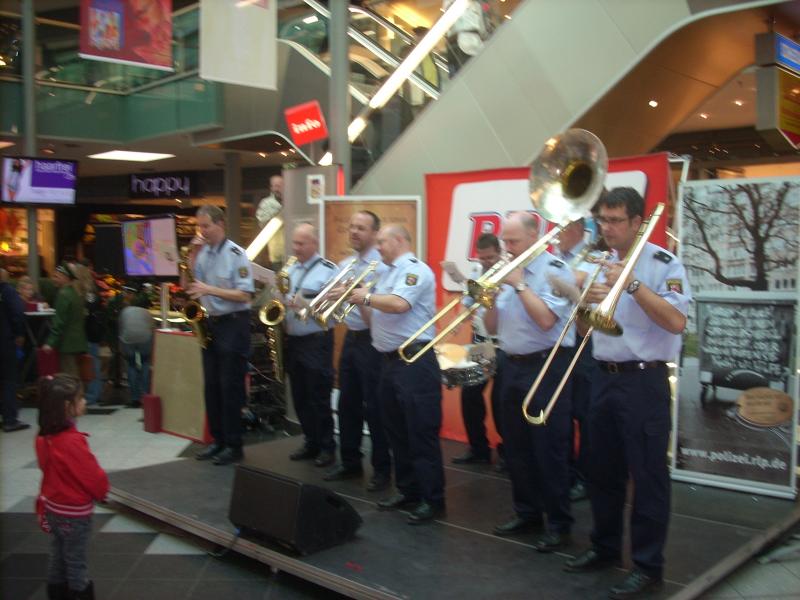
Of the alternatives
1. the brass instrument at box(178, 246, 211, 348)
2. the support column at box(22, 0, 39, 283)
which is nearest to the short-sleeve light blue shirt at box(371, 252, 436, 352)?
the brass instrument at box(178, 246, 211, 348)

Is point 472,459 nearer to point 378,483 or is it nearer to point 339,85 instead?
point 378,483

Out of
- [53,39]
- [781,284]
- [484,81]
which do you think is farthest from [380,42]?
[53,39]

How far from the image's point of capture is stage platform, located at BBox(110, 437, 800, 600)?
3.65 m

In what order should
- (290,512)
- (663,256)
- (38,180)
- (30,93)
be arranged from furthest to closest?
1. (30,93)
2. (38,180)
3. (290,512)
4. (663,256)

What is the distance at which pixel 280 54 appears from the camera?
11078 mm

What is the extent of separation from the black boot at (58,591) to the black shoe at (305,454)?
7.86 feet

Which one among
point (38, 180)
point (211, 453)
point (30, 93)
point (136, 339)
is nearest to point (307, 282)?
point (211, 453)

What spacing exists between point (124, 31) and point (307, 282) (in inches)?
158

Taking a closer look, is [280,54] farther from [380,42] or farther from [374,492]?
[374,492]

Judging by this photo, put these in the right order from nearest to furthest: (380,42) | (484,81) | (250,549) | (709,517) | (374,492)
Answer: (250,549) < (709,517) < (374,492) < (484,81) < (380,42)

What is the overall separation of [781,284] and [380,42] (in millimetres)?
5548

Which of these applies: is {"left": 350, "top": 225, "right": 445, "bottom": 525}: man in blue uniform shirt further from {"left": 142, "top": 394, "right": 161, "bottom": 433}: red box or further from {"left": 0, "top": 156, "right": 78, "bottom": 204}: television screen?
{"left": 0, "top": 156, "right": 78, "bottom": 204}: television screen

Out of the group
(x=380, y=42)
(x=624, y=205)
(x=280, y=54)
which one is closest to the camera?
(x=624, y=205)

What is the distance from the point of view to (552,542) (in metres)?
4.01
